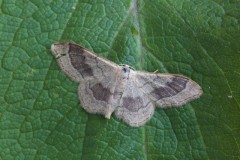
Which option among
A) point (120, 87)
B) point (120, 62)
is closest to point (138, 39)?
point (120, 62)

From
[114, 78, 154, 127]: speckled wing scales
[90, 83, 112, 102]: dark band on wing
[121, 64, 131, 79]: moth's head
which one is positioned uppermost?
[121, 64, 131, 79]: moth's head

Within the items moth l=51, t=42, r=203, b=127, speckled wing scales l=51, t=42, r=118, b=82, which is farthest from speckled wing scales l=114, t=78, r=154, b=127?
speckled wing scales l=51, t=42, r=118, b=82

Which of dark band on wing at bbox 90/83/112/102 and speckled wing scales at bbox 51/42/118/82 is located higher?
speckled wing scales at bbox 51/42/118/82

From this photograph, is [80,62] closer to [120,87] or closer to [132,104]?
[120,87]

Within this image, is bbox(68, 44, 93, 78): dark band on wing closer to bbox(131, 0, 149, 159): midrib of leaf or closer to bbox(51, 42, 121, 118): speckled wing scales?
bbox(51, 42, 121, 118): speckled wing scales

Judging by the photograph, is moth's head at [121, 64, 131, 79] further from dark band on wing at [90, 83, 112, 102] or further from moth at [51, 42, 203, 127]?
dark band on wing at [90, 83, 112, 102]

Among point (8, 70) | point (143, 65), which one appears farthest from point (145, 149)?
point (8, 70)

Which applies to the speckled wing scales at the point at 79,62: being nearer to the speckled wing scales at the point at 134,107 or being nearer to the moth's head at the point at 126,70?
the moth's head at the point at 126,70
